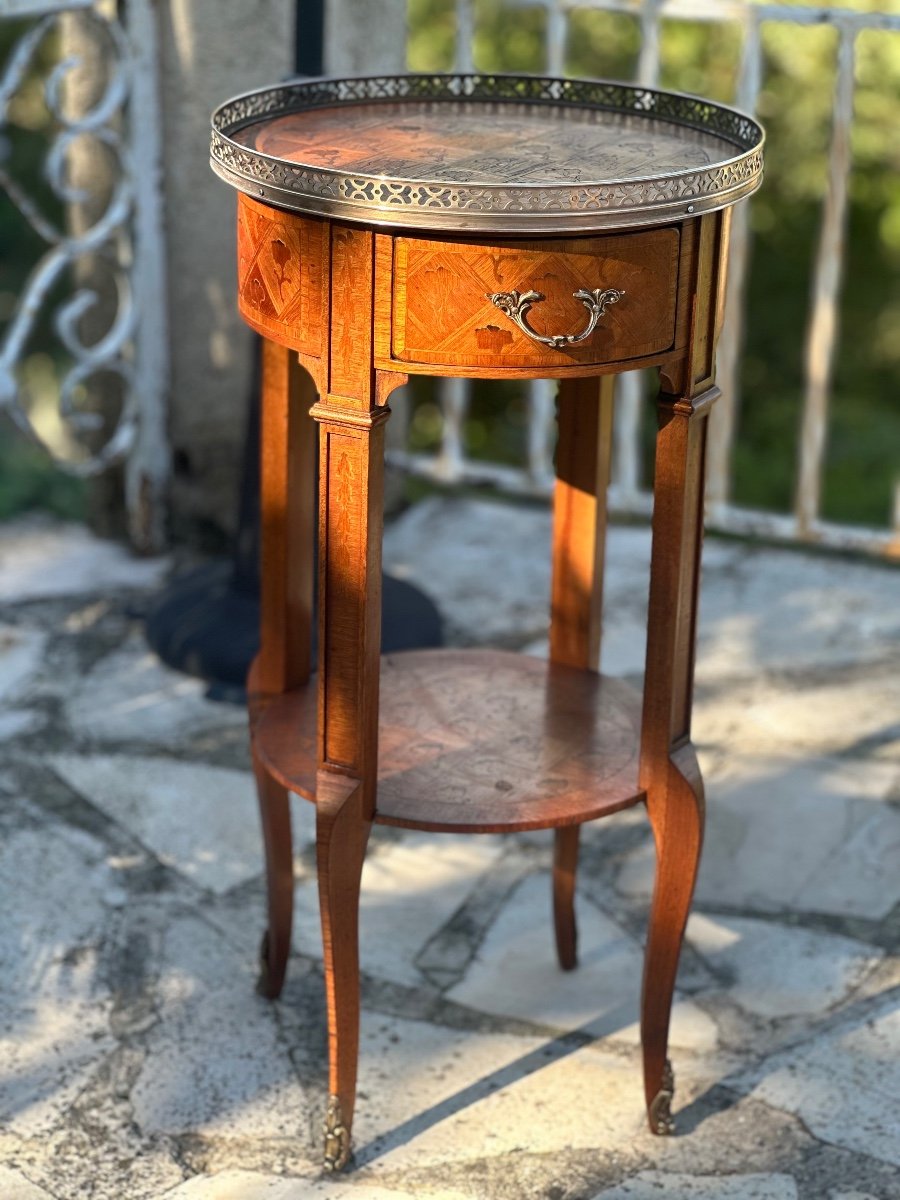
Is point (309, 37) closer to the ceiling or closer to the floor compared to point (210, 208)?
closer to the ceiling

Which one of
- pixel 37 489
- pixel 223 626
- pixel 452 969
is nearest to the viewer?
pixel 452 969

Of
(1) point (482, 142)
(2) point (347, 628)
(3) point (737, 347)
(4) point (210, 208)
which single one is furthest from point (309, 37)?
(2) point (347, 628)

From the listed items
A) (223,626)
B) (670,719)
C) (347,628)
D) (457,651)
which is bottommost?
(223,626)

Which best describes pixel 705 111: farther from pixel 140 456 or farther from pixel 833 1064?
pixel 140 456

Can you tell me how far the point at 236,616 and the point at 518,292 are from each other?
6.53 ft

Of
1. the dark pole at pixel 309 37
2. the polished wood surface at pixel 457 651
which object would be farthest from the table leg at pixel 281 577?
the dark pole at pixel 309 37

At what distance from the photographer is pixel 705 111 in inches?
107

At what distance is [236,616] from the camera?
13.6ft

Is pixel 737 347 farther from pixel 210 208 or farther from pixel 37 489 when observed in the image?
pixel 37 489

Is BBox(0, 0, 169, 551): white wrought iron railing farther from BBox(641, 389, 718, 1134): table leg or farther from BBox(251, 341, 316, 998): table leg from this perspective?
BBox(641, 389, 718, 1134): table leg

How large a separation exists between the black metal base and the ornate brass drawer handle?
177 cm

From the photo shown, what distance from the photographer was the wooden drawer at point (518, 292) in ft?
7.47

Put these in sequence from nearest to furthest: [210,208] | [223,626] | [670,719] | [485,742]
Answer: [670,719]
[485,742]
[223,626]
[210,208]

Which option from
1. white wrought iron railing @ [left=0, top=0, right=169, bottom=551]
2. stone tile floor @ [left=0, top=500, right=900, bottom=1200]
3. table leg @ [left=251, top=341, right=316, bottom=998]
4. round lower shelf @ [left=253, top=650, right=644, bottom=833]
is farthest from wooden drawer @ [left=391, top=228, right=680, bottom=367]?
white wrought iron railing @ [left=0, top=0, right=169, bottom=551]
